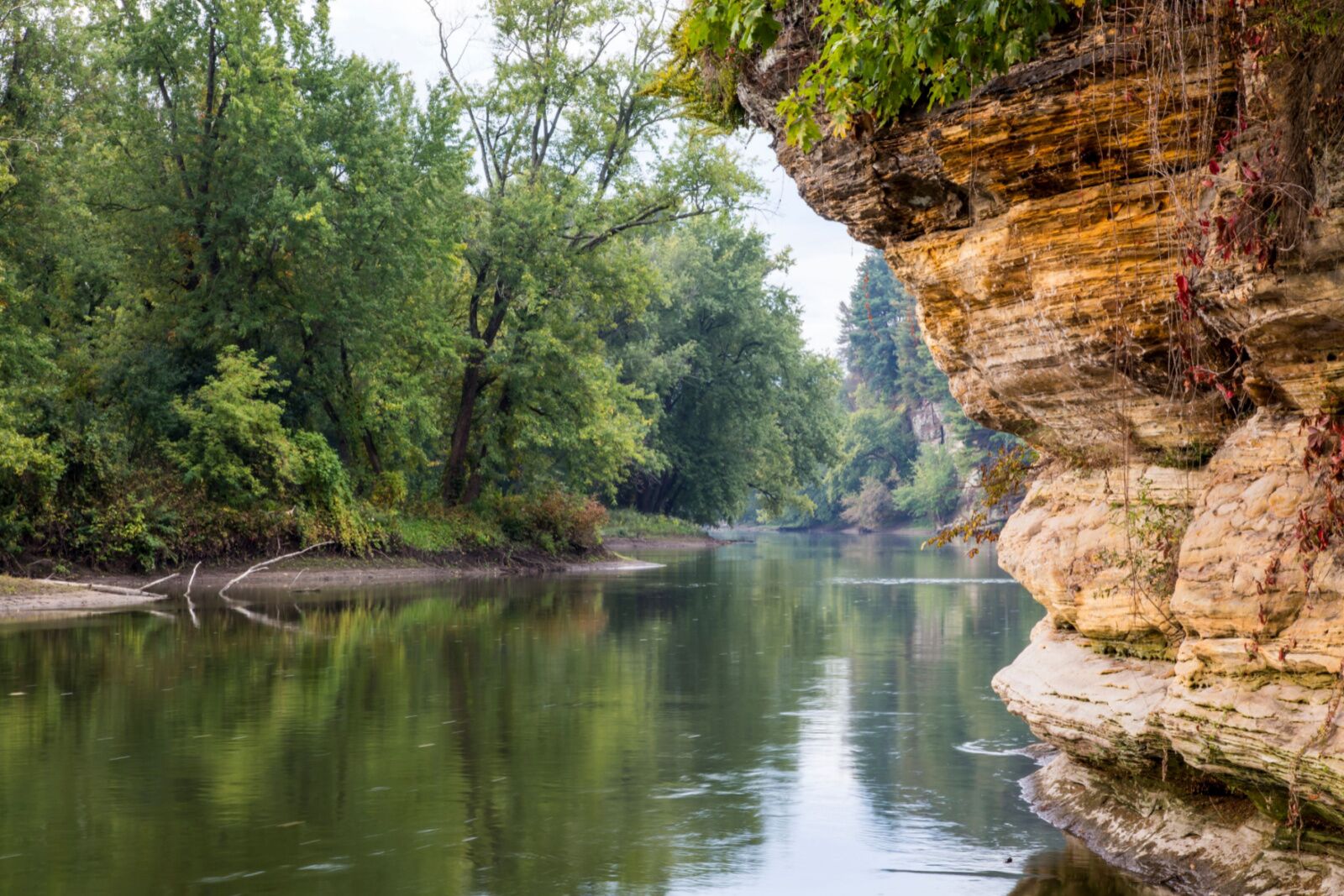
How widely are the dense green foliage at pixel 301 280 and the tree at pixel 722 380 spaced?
1655cm

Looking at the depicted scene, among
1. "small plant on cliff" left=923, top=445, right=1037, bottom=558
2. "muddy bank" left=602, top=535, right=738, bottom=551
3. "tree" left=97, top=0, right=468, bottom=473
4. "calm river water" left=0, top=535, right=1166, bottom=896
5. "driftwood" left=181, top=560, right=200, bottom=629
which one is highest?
"tree" left=97, top=0, right=468, bottom=473

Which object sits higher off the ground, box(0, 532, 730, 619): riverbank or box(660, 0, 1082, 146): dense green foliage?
box(660, 0, 1082, 146): dense green foliage

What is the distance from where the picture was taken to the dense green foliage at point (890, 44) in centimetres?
691

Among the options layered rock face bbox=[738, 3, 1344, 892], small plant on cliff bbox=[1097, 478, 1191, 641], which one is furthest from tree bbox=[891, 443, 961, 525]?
small plant on cliff bbox=[1097, 478, 1191, 641]

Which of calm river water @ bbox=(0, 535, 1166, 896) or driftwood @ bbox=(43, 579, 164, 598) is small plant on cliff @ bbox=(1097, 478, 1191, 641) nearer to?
calm river water @ bbox=(0, 535, 1166, 896)

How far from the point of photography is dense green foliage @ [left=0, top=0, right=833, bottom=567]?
30.0 m

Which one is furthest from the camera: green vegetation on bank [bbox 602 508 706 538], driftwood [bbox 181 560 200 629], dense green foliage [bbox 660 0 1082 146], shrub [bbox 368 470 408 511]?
green vegetation on bank [bbox 602 508 706 538]

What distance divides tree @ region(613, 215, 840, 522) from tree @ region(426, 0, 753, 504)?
52.9ft

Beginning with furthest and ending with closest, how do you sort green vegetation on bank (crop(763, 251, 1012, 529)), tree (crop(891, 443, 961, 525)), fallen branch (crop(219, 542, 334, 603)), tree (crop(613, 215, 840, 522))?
green vegetation on bank (crop(763, 251, 1012, 529)) < tree (crop(891, 443, 961, 525)) < tree (crop(613, 215, 840, 522)) < fallen branch (crop(219, 542, 334, 603))

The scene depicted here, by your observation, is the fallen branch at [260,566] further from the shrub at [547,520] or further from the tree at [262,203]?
the shrub at [547,520]

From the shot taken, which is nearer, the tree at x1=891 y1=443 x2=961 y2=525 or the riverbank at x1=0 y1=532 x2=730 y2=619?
the riverbank at x1=0 y1=532 x2=730 y2=619

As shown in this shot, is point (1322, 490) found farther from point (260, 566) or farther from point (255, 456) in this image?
point (255, 456)

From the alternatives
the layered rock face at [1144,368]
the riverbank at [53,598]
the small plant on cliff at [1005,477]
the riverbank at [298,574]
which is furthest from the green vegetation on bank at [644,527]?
the layered rock face at [1144,368]

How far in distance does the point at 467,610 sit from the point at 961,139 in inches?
798
